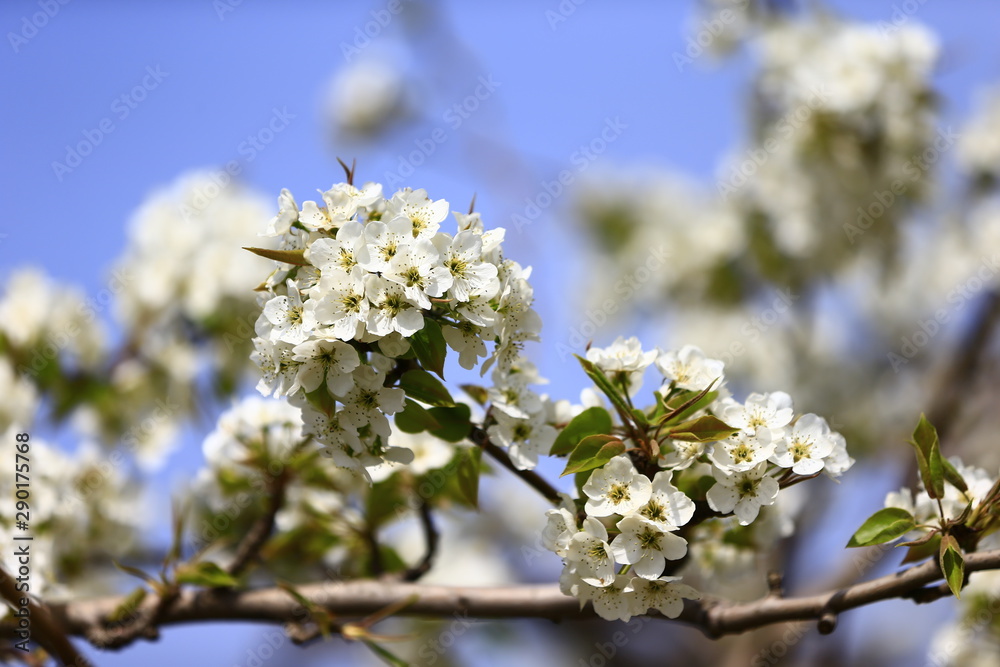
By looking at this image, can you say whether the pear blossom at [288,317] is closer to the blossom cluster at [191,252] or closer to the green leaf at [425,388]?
the green leaf at [425,388]

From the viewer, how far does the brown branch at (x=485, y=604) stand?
109cm

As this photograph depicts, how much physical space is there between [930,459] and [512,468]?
0.57m

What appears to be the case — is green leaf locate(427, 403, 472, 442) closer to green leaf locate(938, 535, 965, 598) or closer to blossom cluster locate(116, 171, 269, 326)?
green leaf locate(938, 535, 965, 598)

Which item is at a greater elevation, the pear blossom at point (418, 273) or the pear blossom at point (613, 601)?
the pear blossom at point (418, 273)

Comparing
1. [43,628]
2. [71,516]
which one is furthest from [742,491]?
[71,516]

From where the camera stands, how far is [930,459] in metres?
1.11

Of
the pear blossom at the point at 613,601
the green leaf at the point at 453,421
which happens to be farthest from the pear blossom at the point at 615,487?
the green leaf at the point at 453,421

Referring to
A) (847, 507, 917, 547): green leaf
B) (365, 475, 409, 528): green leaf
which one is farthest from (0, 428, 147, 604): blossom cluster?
(847, 507, 917, 547): green leaf

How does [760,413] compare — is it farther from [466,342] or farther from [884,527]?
[466,342]

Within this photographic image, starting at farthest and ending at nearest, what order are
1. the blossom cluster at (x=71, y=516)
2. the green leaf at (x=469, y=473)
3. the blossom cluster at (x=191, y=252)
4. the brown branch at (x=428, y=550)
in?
the blossom cluster at (x=191, y=252) < the blossom cluster at (x=71, y=516) < the brown branch at (x=428, y=550) < the green leaf at (x=469, y=473)

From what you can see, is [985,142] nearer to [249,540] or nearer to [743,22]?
[743,22]

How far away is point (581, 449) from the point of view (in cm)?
106

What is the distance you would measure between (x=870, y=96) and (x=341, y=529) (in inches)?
107

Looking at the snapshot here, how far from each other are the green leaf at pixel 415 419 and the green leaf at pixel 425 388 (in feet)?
0.05
